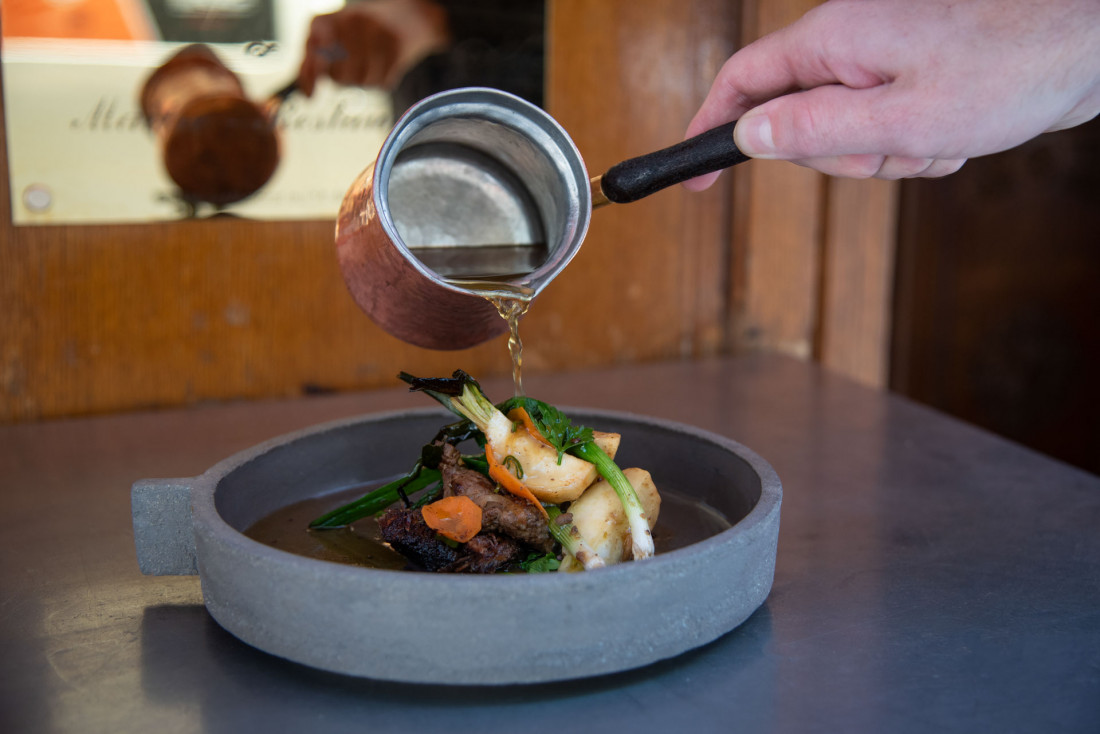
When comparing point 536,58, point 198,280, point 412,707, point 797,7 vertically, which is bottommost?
point 412,707

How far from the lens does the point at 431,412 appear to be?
3.91 ft

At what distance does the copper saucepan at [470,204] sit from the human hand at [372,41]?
24.6 inches

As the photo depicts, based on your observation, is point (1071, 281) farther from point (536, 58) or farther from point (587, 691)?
point (587, 691)

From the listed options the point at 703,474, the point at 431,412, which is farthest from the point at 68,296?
the point at 703,474

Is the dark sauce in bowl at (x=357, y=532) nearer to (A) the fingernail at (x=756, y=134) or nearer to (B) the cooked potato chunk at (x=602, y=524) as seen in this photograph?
(B) the cooked potato chunk at (x=602, y=524)

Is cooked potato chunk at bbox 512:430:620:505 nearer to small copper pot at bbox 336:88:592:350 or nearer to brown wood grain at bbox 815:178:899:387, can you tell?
small copper pot at bbox 336:88:592:350

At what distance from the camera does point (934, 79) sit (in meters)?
0.85

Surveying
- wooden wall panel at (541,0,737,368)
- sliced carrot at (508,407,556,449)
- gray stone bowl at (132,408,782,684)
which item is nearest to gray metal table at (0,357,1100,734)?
gray stone bowl at (132,408,782,684)

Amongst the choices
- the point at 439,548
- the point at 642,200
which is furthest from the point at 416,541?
the point at 642,200

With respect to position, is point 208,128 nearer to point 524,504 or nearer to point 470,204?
point 470,204

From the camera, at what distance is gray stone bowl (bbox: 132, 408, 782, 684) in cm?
71

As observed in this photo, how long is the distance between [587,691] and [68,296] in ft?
3.88

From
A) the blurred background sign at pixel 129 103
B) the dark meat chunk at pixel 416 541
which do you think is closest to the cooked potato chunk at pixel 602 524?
the dark meat chunk at pixel 416 541

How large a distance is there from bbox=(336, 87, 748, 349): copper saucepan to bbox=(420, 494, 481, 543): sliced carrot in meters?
0.20
